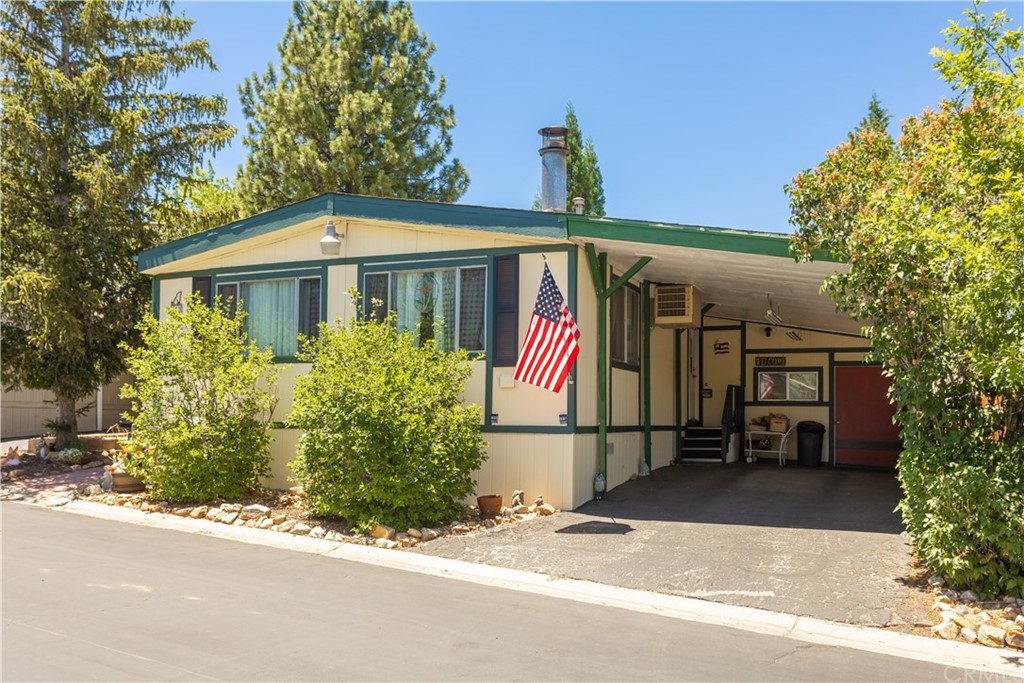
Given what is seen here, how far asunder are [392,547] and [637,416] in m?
5.10

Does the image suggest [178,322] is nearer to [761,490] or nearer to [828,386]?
[761,490]

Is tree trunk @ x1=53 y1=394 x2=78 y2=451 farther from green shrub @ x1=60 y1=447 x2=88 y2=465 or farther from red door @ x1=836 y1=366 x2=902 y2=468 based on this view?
red door @ x1=836 y1=366 x2=902 y2=468

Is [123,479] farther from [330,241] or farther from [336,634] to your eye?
[336,634]

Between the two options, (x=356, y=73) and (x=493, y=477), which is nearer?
(x=493, y=477)

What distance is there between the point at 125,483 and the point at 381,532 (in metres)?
5.05

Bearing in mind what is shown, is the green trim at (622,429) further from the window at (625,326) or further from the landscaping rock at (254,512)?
the landscaping rock at (254,512)

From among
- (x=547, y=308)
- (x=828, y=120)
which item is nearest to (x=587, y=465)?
(x=547, y=308)

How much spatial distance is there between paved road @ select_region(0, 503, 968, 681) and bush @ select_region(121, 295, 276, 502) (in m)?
2.96

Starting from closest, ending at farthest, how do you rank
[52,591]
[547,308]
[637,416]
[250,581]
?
[52,591]
[250,581]
[547,308]
[637,416]

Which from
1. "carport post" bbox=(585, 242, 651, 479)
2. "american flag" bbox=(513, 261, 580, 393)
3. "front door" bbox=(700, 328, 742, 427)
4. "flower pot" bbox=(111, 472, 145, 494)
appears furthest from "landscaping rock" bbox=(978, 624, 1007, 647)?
"flower pot" bbox=(111, 472, 145, 494)

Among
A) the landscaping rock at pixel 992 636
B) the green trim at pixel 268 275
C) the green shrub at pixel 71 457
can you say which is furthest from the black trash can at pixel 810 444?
the green shrub at pixel 71 457

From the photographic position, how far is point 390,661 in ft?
17.7

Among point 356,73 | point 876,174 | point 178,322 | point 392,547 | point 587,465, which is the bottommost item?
point 392,547

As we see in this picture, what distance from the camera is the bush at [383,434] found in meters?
9.80
